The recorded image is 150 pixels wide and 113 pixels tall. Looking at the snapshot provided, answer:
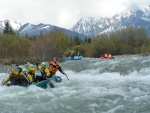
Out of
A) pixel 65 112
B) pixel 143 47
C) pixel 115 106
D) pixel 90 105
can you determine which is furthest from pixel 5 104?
pixel 143 47

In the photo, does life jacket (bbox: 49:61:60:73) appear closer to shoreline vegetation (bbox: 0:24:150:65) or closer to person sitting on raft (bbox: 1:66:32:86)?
person sitting on raft (bbox: 1:66:32:86)

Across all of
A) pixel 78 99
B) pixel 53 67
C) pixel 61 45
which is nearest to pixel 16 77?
pixel 53 67

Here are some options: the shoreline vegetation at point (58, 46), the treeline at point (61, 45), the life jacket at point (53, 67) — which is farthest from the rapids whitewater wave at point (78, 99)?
the treeline at point (61, 45)

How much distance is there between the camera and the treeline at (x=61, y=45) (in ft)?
140

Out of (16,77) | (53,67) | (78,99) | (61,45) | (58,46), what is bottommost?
(78,99)

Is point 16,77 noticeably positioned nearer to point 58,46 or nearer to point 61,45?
point 58,46

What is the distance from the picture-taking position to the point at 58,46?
1732 inches

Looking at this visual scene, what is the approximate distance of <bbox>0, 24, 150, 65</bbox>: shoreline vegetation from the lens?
140 ft

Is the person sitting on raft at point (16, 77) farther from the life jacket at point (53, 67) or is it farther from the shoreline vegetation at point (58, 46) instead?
the shoreline vegetation at point (58, 46)

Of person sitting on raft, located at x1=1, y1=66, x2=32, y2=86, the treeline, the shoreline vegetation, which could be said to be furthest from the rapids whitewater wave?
the treeline

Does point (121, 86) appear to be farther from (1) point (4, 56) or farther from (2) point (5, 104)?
(1) point (4, 56)

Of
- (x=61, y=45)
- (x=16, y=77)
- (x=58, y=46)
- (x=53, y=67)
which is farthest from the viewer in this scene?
(x=61, y=45)

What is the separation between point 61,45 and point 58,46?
439 centimetres

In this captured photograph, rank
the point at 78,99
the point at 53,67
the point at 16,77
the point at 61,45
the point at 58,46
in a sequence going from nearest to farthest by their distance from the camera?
the point at 78,99 → the point at 16,77 → the point at 53,67 → the point at 58,46 → the point at 61,45
